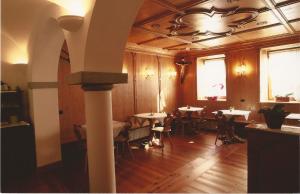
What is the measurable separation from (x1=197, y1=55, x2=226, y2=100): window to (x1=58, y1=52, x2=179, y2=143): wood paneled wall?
3.18 feet

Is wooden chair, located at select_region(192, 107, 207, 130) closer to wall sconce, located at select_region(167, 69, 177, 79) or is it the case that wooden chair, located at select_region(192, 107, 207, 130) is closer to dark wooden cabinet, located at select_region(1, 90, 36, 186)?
wall sconce, located at select_region(167, 69, 177, 79)

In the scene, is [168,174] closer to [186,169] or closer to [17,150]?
[186,169]

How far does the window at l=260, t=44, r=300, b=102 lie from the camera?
249 inches

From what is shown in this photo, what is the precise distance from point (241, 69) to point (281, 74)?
1.17 m

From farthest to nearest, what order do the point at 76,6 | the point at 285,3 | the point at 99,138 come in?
the point at 285,3 → the point at 99,138 → the point at 76,6

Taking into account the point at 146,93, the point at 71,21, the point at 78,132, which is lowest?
the point at 78,132

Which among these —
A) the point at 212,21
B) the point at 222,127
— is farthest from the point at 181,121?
the point at 212,21

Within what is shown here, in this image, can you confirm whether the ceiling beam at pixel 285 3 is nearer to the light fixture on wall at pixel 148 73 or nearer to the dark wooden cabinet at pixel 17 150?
the light fixture on wall at pixel 148 73

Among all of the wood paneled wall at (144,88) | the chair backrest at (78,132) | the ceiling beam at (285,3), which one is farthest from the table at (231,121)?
the chair backrest at (78,132)

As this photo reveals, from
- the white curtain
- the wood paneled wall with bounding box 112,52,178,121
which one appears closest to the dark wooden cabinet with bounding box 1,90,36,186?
the wood paneled wall with bounding box 112,52,178,121

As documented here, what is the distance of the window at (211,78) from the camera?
777 centimetres

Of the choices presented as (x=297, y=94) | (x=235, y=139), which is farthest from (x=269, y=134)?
(x=297, y=94)

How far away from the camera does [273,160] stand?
8.75 ft

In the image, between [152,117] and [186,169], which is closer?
[186,169]
